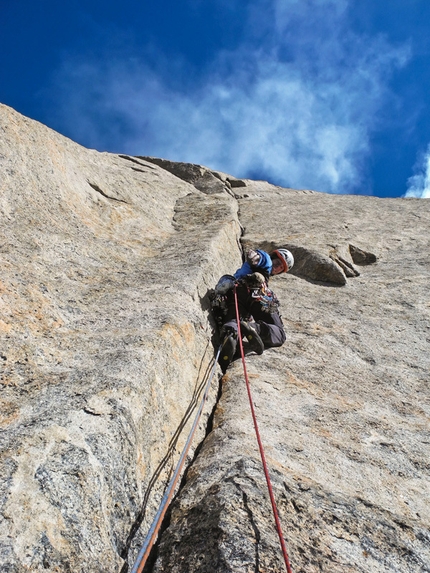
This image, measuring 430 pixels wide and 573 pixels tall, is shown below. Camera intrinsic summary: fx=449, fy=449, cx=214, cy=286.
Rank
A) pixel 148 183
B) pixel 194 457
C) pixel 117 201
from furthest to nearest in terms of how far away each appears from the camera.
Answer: pixel 148 183 < pixel 117 201 < pixel 194 457

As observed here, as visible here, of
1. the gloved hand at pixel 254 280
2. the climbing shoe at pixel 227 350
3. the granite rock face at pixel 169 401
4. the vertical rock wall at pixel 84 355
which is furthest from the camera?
the gloved hand at pixel 254 280

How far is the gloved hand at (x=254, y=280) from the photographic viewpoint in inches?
267

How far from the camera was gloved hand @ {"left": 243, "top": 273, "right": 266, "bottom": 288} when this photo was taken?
678 cm

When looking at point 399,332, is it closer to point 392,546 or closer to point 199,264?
point 199,264

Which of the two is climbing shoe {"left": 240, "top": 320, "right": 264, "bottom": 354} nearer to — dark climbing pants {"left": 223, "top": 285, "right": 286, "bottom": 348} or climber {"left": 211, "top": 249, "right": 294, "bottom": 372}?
climber {"left": 211, "top": 249, "right": 294, "bottom": 372}

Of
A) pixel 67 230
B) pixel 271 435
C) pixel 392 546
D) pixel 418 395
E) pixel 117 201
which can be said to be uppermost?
pixel 117 201

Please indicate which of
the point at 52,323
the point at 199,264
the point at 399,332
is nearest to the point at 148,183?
the point at 199,264

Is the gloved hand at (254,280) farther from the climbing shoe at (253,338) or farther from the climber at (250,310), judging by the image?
the climbing shoe at (253,338)

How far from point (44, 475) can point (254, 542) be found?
1251 millimetres

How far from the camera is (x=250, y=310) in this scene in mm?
6754

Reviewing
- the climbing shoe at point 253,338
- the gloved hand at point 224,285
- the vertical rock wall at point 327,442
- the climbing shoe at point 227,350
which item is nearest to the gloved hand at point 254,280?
the gloved hand at point 224,285

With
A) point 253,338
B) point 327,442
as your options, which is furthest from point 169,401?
point 253,338

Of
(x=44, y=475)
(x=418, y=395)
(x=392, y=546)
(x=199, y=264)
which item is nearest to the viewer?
(x=44, y=475)

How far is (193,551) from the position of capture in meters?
2.66
